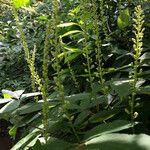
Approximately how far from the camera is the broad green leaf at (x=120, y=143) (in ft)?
3.24

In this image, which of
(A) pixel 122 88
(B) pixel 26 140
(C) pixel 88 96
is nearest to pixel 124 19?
(C) pixel 88 96

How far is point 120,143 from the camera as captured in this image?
3.30 feet

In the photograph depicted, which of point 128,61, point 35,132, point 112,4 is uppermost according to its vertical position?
point 112,4

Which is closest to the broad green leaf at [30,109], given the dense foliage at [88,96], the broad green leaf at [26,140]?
the dense foliage at [88,96]

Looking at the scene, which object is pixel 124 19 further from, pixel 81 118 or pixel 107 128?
pixel 107 128

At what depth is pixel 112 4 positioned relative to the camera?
3.22 metres

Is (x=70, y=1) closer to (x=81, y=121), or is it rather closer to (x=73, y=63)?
(x=73, y=63)

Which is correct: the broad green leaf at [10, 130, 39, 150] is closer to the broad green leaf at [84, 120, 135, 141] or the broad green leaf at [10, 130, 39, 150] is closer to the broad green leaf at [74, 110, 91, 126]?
the broad green leaf at [74, 110, 91, 126]

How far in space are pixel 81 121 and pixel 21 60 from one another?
2.86 metres

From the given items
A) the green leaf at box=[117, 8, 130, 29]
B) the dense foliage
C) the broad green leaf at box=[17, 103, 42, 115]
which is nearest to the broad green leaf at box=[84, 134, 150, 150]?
the dense foliage

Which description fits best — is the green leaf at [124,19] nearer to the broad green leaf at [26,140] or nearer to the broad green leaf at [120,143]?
the broad green leaf at [26,140]

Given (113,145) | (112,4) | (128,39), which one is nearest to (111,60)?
(128,39)

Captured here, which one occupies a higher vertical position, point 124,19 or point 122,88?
point 124,19

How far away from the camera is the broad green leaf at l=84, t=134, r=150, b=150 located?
38.9 inches
